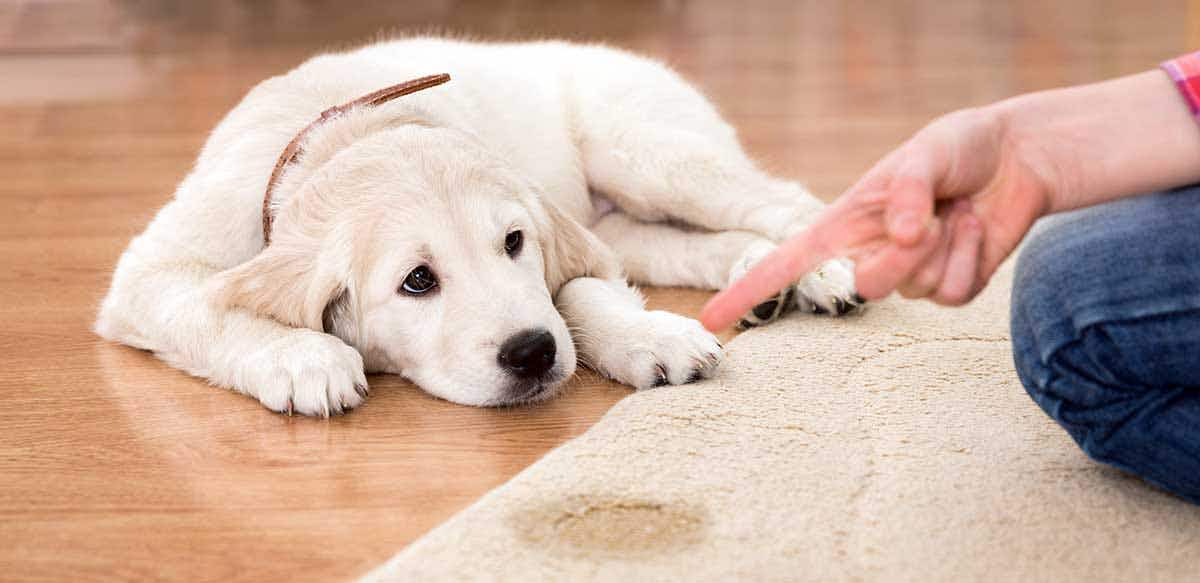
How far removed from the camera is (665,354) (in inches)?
84.4

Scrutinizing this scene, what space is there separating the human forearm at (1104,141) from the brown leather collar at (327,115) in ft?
3.72

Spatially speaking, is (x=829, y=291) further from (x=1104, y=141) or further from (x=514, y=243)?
(x=1104, y=141)

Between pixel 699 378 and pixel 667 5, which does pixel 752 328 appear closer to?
pixel 699 378

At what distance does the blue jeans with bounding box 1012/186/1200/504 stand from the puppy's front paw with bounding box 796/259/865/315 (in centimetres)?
76

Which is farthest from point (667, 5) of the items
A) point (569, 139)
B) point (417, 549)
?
point (417, 549)

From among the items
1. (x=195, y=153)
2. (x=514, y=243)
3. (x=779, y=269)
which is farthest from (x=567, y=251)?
(x=195, y=153)

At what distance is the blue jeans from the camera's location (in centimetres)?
152

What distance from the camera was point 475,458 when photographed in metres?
1.94

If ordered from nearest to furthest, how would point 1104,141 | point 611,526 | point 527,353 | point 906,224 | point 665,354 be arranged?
point 906,224
point 1104,141
point 611,526
point 527,353
point 665,354

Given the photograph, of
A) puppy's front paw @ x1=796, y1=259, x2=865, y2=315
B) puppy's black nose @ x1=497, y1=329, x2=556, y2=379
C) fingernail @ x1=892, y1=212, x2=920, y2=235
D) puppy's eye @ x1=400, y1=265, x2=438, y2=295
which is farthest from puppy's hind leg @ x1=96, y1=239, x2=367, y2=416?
fingernail @ x1=892, y1=212, x2=920, y2=235

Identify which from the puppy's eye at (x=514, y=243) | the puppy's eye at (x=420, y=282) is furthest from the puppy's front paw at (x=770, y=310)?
the puppy's eye at (x=420, y=282)

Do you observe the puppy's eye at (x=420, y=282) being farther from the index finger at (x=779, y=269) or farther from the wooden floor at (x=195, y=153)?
the index finger at (x=779, y=269)

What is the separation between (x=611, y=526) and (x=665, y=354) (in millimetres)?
527

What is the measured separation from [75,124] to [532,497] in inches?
121
